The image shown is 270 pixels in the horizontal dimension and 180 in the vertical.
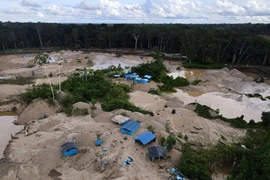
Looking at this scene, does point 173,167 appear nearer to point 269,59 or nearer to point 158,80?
point 158,80

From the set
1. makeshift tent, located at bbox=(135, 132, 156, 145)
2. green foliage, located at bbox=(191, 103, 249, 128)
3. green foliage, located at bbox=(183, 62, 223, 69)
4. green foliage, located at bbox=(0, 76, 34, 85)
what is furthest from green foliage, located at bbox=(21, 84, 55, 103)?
green foliage, located at bbox=(183, 62, 223, 69)

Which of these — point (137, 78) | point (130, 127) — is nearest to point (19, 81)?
point (137, 78)

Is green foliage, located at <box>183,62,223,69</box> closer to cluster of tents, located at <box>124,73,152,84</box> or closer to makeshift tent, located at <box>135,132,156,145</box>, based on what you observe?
cluster of tents, located at <box>124,73,152,84</box>

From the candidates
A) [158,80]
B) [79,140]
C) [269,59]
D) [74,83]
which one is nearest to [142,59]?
[158,80]

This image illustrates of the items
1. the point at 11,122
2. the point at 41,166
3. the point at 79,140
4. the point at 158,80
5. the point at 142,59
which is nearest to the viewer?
the point at 41,166

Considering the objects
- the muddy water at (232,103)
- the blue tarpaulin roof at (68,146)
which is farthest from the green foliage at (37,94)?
the muddy water at (232,103)

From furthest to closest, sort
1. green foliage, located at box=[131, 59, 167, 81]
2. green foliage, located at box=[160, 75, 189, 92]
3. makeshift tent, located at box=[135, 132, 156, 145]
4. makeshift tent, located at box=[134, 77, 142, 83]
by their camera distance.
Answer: green foliage, located at box=[131, 59, 167, 81]
makeshift tent, located at box=[134, 77, 142, 83]
green foliage, located at box=[160, 75, 189, 92]
makeshift tent, located at box=[135, 132, 156, 145]

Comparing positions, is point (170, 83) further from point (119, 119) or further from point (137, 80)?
point (119, 119)
